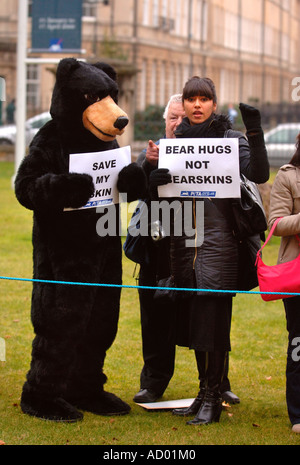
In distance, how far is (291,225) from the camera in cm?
529

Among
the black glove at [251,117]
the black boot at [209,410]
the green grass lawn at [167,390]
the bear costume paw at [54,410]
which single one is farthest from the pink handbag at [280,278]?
the bear costume paw at [54,410]

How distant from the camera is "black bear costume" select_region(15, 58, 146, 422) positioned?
5469 millimetres

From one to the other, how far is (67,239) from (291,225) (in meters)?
1.32

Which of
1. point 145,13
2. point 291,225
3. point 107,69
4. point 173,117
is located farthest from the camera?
point 145,13

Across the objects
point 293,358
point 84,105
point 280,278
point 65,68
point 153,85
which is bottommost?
point 293,358

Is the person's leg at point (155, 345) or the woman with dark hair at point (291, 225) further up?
the woman with dark hair at point (291, 225)

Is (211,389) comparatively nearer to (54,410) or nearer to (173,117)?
(54,410)

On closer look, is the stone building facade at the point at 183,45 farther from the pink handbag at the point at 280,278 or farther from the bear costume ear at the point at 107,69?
the pink handbag at the point at 280,278

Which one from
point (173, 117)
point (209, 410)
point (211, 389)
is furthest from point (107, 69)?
point (209, 410)

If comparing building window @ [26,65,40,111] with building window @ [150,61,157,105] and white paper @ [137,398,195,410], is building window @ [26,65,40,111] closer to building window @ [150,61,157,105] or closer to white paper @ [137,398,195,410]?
building window @ [150,61,157,105]

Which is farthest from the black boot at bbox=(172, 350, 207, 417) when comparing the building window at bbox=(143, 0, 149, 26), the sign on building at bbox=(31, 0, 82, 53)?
the building window at bbox=(143, 0, 149, 26)

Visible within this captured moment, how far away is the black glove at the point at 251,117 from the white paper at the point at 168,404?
6.36 ft

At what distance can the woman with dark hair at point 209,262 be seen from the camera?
5492mm
